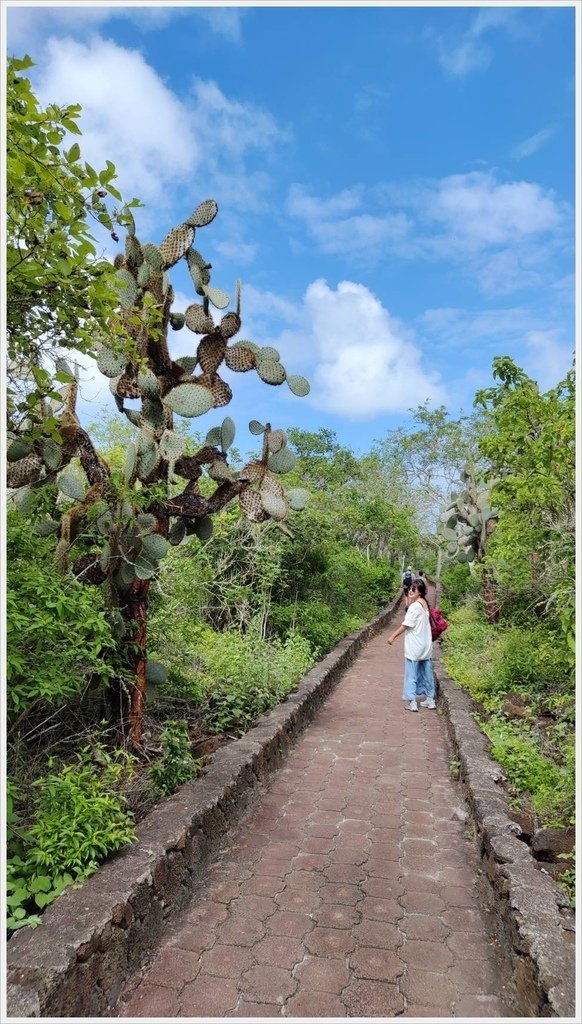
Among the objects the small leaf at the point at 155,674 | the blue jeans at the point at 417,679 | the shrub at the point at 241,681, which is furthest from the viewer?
the blue jeans at the point at 417,679

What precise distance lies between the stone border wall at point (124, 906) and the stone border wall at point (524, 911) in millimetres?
1629

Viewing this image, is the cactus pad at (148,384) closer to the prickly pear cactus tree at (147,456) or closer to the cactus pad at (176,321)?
the prickly pear cactus tree at (147,456)

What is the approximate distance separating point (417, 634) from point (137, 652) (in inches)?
167

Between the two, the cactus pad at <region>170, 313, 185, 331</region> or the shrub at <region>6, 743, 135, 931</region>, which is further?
the cactus pad at <region>170, 313, 185, 331</region>

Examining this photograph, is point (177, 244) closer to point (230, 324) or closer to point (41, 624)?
point (230, 324)

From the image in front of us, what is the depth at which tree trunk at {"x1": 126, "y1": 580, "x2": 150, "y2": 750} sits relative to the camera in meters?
4.48

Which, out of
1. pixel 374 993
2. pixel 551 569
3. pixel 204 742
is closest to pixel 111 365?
pixel 204 742

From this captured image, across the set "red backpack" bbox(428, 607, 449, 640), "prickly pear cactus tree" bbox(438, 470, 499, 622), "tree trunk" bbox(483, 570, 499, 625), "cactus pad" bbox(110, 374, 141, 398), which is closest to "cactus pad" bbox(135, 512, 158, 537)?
"cactus pad" bbox(110, 374, 141, 398)

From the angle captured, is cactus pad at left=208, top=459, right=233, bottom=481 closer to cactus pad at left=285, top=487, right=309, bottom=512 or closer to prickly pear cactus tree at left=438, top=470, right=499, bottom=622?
cactus pad at left=285, top=487, right=309, bottom=512

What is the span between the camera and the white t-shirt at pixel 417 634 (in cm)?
781

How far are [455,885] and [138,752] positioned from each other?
2189 millimetres

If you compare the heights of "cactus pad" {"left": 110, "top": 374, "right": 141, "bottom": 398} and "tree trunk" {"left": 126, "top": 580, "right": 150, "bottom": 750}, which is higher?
"cactus pad" {"left": 110, "top": 374, "right": 141, "bottom": 398}

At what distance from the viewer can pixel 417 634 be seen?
25.7 feet

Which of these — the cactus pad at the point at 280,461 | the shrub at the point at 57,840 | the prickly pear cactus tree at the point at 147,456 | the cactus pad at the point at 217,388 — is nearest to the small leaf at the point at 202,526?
the prickly pear cactus tree at the point at 147,456
